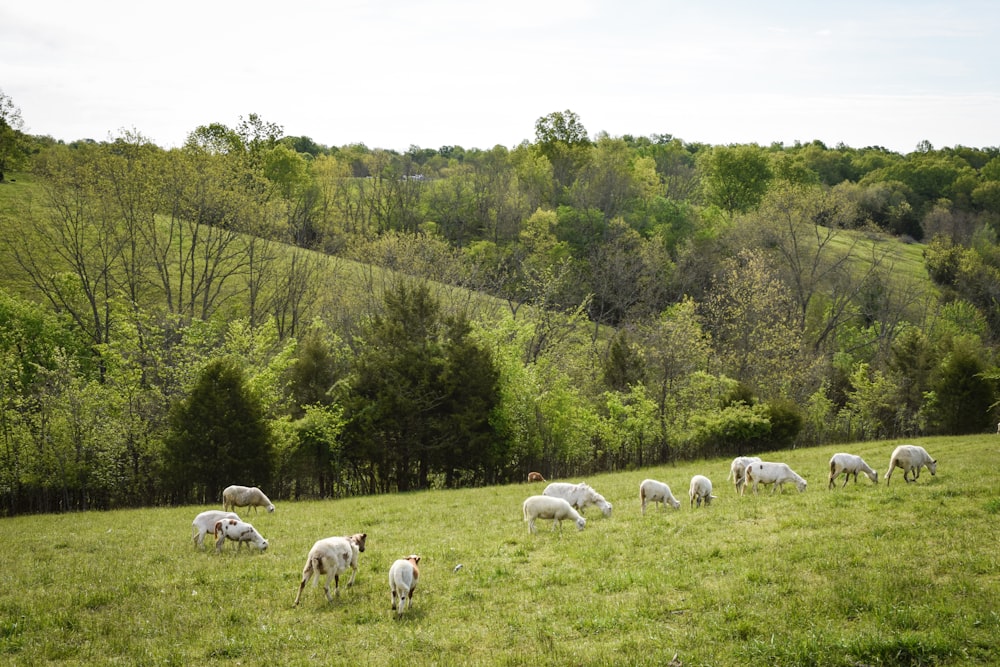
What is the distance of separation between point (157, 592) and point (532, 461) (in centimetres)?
2837

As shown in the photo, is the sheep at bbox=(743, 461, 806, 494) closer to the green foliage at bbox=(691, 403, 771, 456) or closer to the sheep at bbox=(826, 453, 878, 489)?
the sheep at bbox=(826, 453, 878, 489)

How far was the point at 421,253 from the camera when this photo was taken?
65750 mm

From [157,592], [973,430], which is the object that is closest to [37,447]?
[157,592]

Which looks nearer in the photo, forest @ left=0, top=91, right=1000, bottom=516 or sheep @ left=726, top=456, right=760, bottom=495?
sheep @ left=726, top=456, right=760, bottom=495

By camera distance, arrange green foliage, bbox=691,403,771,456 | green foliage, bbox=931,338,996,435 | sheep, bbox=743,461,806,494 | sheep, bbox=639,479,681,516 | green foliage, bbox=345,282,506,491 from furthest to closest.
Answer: green foliage, bbox=931,338,996,435, green foliage, bbox=691,403,771,456, green foliage, bbox=345,282,506,491, sheep, bbox=743,461,806,494, sheep, bbox=639,479,681,516

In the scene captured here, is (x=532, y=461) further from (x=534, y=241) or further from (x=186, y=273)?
(x=534, y=241)

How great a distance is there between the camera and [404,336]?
39.7 m

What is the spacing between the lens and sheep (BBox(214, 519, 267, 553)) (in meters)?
17.9

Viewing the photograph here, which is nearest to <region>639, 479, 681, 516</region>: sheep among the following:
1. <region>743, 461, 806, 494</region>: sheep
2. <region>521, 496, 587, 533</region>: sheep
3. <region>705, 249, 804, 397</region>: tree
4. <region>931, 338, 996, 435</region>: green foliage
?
<region>743, 461, 806, 494</region>: sheep

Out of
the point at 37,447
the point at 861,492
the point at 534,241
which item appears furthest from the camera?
the point at 534,241

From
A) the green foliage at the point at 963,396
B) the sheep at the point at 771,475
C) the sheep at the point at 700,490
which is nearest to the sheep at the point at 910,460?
the sheep at the point at 771,475

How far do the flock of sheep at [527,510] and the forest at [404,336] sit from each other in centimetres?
1171

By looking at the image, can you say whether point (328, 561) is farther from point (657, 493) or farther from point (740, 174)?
point (740, 174)

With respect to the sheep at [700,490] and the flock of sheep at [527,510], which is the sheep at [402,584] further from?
the sheep at [700,490]
